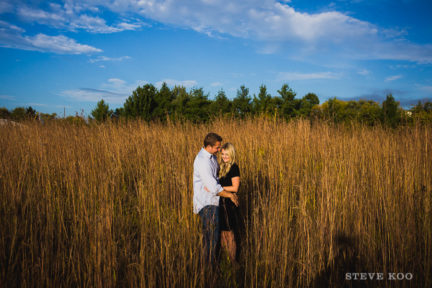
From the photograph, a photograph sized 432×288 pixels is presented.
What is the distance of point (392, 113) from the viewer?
998cm

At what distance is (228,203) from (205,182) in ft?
1.59

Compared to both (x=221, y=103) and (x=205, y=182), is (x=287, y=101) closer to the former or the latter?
(x=221, y=103)

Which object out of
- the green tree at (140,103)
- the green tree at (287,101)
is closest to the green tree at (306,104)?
the green tree at (287,101)

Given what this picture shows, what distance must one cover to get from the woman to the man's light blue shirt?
0.23 m

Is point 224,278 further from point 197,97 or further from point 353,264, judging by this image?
point 197,97

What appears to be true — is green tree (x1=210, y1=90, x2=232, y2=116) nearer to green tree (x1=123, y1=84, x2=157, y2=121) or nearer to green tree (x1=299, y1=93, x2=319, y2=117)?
green tree (x1=123, y1=84, x2=157, y2=121)

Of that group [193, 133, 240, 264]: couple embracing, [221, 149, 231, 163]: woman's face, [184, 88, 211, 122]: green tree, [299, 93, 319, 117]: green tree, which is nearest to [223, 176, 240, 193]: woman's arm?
[193, 133, 240, 264]: couple embracing

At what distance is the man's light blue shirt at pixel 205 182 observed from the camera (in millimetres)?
2285

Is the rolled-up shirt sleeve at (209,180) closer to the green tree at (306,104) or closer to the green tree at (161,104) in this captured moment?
the green tree at (161,104)

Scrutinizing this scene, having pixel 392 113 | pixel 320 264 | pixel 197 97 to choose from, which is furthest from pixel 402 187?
pixel 197 97

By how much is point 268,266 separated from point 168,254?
86 centimetres

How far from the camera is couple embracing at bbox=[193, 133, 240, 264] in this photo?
227 cm

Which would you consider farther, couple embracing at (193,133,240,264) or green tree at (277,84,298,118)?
green tree at (277,84,298,118)

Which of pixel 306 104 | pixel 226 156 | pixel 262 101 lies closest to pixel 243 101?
pixel 262 101
